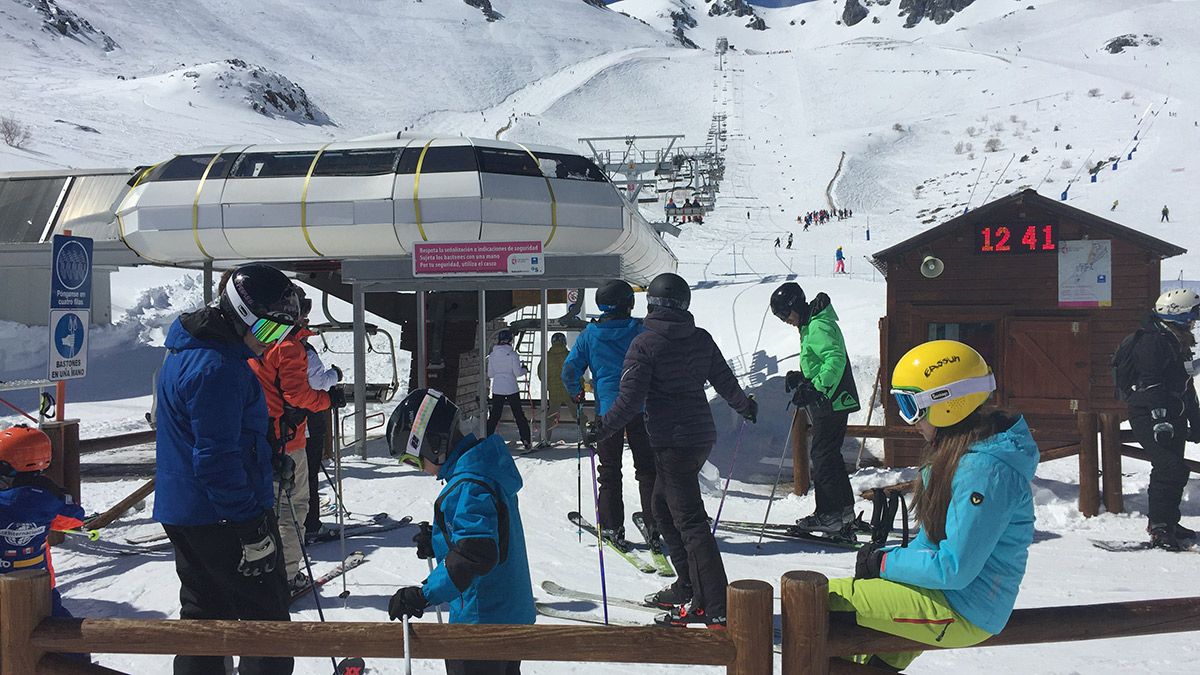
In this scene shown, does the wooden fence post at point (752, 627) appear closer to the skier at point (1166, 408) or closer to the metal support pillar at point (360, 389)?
the skier at point (1166, 408)

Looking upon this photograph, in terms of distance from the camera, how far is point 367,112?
69.4 meters

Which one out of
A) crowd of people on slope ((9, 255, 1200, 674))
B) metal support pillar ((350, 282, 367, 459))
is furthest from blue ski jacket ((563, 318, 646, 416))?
metal support pillar ((350, 282, 367, 459))

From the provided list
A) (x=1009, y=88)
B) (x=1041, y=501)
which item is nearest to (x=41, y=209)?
(x=1041, y=501)

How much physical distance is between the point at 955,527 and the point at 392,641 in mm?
1718

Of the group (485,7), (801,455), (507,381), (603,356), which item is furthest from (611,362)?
(485,7)

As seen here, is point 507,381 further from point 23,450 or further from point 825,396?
point 23,450

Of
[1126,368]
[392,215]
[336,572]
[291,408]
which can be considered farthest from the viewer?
[392,215]

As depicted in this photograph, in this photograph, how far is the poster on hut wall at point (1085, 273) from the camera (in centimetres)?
968

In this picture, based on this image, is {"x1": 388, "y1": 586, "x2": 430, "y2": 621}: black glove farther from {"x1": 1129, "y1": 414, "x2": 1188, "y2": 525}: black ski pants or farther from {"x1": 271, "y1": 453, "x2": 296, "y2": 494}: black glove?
{"x1": 1129, "y1": 414, "x2": 1188, "y2": 525}: black ski pants

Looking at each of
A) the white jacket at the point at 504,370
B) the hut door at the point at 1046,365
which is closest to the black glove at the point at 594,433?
the white jacket at the point at 504,370

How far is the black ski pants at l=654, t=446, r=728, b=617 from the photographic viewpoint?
15.0ft

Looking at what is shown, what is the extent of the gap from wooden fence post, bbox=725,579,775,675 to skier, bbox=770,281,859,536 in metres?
4.18

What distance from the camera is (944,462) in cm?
255

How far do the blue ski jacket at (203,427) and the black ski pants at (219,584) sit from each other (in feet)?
0.24
